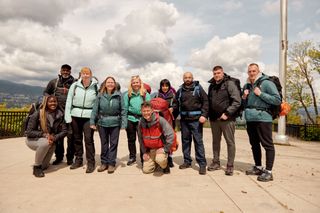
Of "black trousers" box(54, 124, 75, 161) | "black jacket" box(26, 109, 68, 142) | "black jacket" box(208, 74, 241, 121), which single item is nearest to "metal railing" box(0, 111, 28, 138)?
"black trousers" box(54, 124, 75, 161)

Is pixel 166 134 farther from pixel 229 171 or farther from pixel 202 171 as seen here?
pixel 229 171

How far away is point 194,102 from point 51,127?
2906 millimetres

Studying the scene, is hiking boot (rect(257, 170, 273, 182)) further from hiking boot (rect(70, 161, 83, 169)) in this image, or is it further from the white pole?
the white pole

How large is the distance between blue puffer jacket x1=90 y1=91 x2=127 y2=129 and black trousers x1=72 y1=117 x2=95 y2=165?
9.2 inches

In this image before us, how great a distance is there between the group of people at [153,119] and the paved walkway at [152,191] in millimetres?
267

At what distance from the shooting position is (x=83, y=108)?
4.70 m

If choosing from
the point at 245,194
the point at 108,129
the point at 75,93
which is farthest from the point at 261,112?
the point at 75,93

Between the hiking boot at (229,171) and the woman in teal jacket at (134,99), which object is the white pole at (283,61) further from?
the woman in teal jacket at (134,99)

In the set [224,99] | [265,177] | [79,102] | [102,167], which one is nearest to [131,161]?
[102,167]

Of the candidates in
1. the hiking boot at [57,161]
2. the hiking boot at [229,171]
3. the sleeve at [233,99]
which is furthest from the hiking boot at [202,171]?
the hiking boot at [57,161]

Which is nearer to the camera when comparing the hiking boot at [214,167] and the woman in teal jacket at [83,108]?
the woman in teal jacket at [83,108]

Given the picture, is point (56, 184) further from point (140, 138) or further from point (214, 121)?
point (214, 121)

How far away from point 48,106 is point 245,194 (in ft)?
12.8

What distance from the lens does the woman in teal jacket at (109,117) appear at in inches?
182
